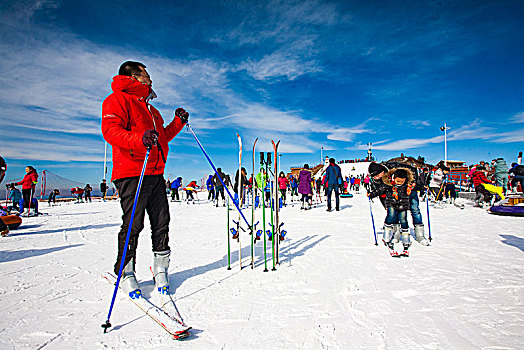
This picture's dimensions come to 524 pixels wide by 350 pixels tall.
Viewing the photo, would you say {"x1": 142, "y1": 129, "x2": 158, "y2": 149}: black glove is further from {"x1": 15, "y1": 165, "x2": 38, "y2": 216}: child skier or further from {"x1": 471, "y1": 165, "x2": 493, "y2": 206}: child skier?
{"x1": 471, "y1": 165, "x2": 493, "y2": 206}: child skier

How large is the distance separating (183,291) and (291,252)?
221 cm

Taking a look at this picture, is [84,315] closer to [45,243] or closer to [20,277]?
[20,277]

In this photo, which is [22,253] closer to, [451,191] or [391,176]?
[391,176]

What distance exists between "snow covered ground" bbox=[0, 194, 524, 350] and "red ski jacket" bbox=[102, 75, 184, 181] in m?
1.40

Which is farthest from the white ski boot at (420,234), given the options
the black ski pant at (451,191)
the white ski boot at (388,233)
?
the black ski pant at (451,191)

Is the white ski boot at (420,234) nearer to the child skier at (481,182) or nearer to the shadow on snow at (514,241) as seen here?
the shadow on snow at (514,241)

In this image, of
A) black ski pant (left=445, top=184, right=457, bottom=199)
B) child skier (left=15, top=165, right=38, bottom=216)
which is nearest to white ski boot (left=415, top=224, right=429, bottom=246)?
black ski pant (left=445, top=184, right=457, bottom=199)

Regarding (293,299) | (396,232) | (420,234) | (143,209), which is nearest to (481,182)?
(420,234)

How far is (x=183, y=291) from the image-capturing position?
3055mm

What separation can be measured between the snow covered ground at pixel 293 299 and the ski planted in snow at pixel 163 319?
59 mm

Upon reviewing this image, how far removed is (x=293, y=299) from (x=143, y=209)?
1818 mm

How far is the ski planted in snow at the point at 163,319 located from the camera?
2.10m

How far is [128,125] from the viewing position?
8.95 ft

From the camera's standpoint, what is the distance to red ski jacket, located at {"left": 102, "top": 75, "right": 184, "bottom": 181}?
2.52 metres
